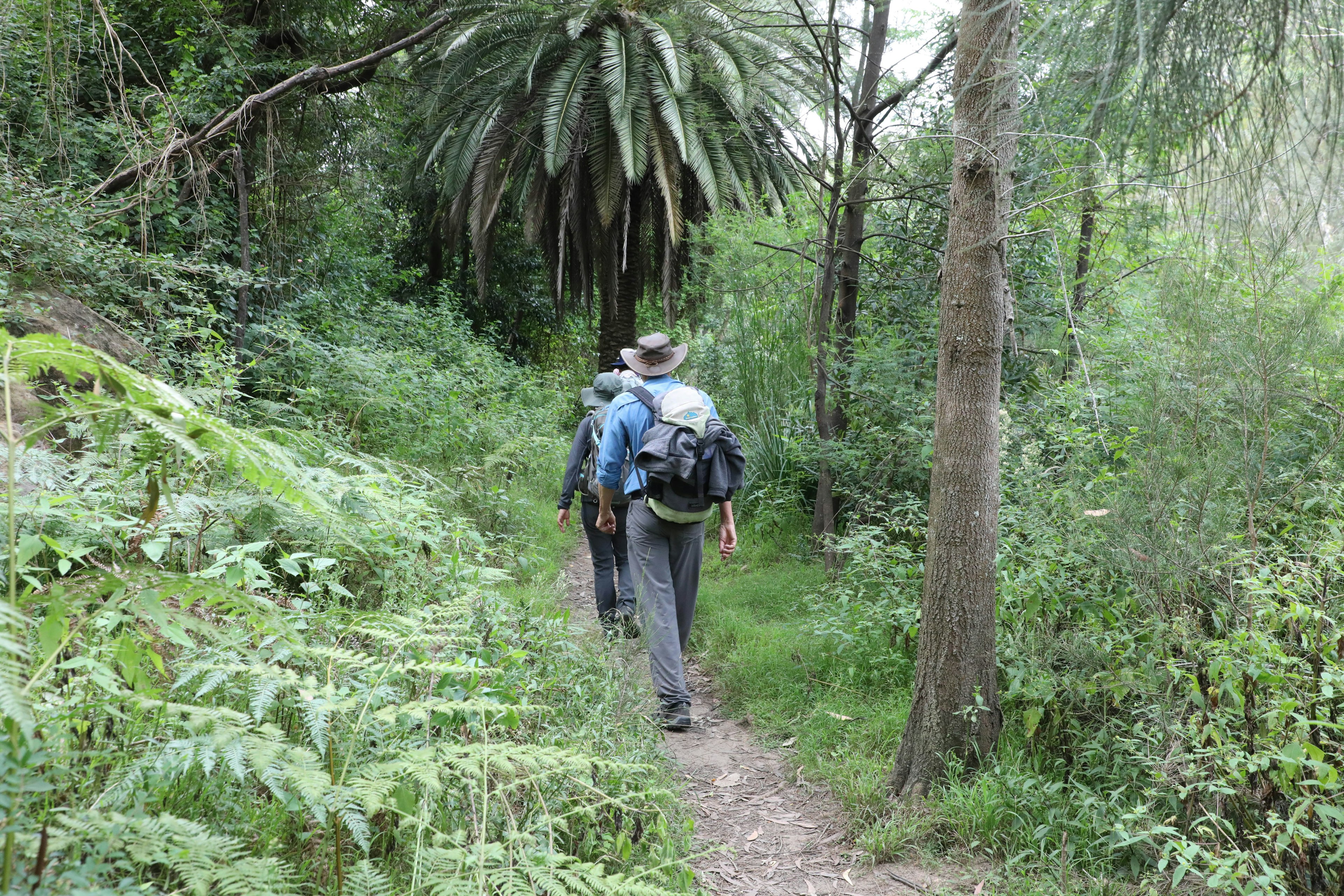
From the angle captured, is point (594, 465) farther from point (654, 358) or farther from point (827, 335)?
point (827, 335)

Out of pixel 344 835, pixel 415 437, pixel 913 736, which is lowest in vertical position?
pixel 913 736

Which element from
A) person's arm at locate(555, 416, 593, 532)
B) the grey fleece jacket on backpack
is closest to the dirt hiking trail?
the grey fleece jacket on backpack

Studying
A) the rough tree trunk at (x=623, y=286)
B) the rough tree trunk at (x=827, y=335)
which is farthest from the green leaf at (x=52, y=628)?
the rough tree trunk at (x=623, y=286)

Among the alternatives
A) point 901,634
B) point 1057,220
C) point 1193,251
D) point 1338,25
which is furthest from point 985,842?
point 1057,220

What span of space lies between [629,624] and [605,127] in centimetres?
950

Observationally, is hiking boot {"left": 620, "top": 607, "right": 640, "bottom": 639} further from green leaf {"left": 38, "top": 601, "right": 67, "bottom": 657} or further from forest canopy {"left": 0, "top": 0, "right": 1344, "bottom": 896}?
green leaf {"left": 38, "top": 601, "right": 67, "bottom": 657}

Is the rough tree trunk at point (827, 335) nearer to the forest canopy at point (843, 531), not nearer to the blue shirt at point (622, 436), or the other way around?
the forest canopy at point (843, 531)

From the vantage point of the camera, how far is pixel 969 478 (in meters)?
3.59

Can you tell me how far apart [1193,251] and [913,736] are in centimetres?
227

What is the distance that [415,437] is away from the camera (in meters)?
8.67

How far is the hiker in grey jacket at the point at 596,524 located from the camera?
581cm

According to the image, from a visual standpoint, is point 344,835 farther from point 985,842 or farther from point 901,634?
point 901,634

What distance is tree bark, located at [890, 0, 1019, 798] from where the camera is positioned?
3559 millimetres

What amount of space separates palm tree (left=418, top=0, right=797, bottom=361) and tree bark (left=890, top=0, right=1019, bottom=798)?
7917 mm
